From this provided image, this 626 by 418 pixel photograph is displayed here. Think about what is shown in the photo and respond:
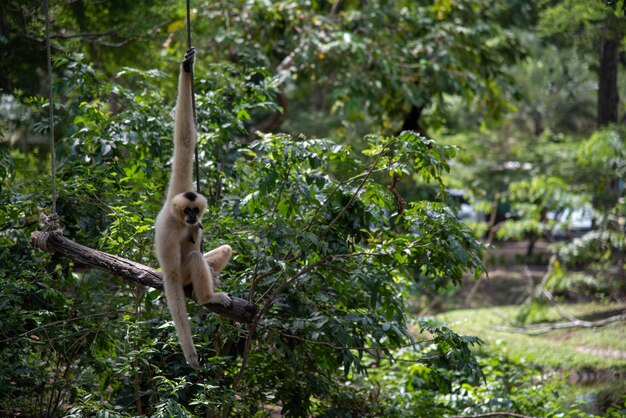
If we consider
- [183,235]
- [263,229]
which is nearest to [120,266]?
[183,235]

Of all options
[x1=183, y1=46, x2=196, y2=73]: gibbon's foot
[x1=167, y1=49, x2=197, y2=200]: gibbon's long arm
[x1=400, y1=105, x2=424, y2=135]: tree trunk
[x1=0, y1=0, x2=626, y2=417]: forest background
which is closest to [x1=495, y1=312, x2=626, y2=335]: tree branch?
[x1=0, y1=0, x2=626, y2=417]: forest background

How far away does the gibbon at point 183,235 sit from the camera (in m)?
4.68

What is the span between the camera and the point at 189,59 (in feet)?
15.0

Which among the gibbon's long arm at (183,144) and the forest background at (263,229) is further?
the forest background at (263,229)

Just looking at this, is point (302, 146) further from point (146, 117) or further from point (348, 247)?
point (146, 117)

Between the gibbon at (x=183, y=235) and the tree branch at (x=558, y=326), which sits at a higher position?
the gibbon at (x=183, y=235)

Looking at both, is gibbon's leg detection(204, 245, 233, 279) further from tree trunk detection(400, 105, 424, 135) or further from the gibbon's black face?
tree trunk detection(400, 105, 424, 135)

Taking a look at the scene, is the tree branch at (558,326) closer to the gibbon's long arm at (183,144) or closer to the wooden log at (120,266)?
the wooden log at (120,266)

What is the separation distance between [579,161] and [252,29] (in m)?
6.35

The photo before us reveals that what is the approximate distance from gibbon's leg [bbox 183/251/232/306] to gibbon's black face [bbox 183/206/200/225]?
0.80 ft

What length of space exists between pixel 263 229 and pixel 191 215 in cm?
112

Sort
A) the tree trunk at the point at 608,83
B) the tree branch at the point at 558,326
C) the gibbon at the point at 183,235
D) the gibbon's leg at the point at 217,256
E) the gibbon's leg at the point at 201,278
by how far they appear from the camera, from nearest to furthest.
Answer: the gibbon at the point at 183,235 < the gibbon's leg at the point at 201,278 < the gibbon's leg at the point at 217,256 < the tree branch at the point at 558,326 < the tree trunk at the point at 608,83

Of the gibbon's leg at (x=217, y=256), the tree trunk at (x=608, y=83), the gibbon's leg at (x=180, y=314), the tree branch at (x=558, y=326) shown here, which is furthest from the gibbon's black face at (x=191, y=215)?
the tree trunk at (x=608, y=83)

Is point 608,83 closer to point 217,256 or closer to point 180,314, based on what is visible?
point 217,256
